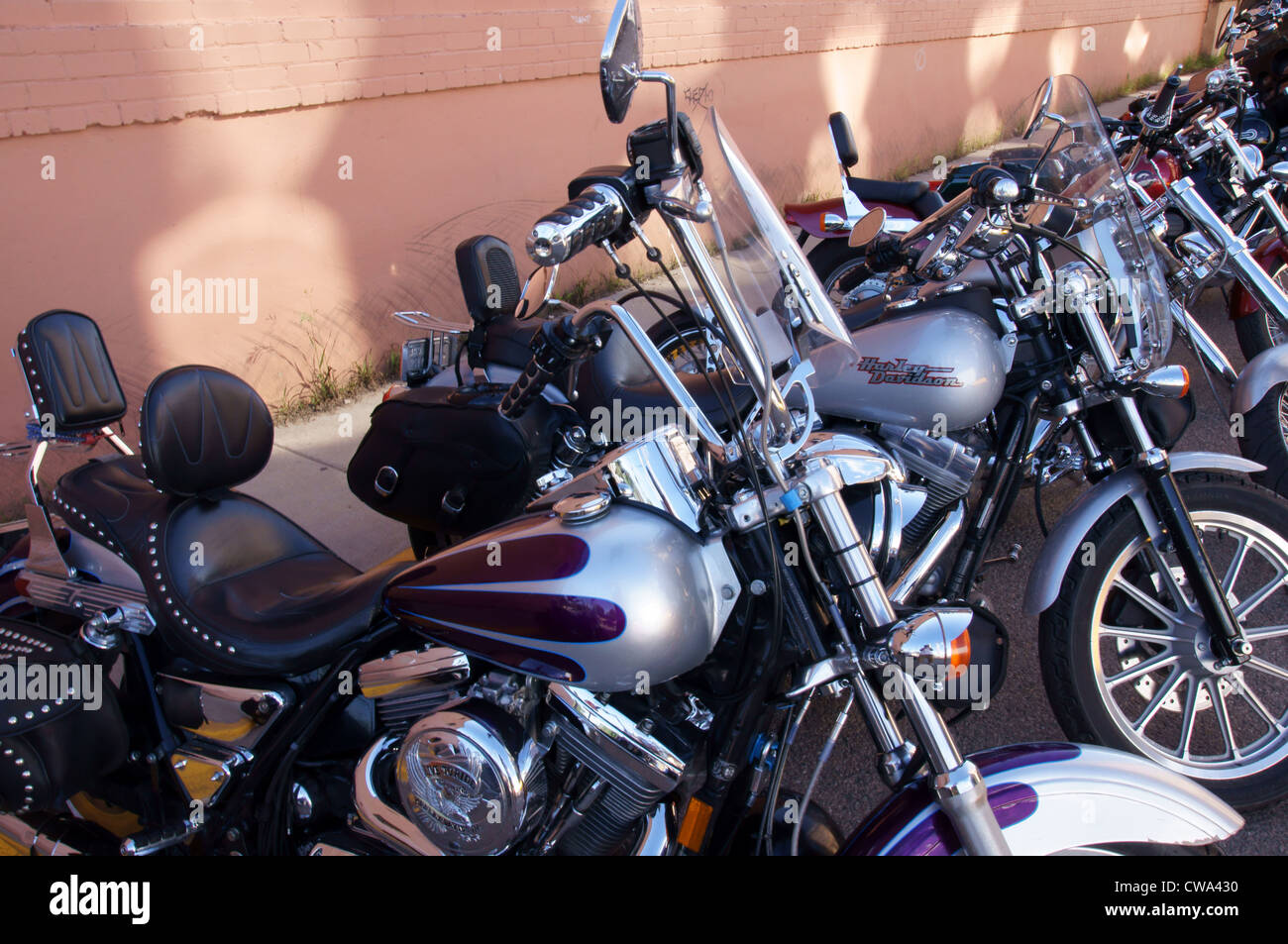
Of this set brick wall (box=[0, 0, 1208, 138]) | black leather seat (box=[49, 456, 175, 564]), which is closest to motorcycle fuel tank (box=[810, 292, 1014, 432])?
black leather seat (box=[49, 456, 175, 564])

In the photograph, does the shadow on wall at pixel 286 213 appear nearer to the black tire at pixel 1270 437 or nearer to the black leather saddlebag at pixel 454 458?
the black leather saddlebag at pixel 454 458

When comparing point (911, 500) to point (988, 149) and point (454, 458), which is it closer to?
point (454, 458)

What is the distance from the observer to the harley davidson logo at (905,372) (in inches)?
94.8

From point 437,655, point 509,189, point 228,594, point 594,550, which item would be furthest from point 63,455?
point 509,189

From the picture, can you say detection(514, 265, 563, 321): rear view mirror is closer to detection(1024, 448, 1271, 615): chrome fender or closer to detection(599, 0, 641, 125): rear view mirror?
detection(599, 0, 641, 125): rear view mirror

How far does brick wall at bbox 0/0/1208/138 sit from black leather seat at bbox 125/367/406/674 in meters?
2.01

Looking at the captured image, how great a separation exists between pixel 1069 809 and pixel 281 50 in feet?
12.7

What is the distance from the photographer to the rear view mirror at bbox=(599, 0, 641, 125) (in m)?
1.20

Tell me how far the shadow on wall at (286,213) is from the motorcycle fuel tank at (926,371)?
93cm

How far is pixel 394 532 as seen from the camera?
136 inches

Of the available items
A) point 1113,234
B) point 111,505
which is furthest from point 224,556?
point 1113,234

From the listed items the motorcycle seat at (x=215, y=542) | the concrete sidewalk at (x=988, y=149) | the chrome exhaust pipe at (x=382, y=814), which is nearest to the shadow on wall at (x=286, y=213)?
the motorcycle seat at (x=215, y=542)

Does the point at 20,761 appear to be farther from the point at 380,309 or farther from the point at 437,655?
the point at 380,309

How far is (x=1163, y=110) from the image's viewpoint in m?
3.81
